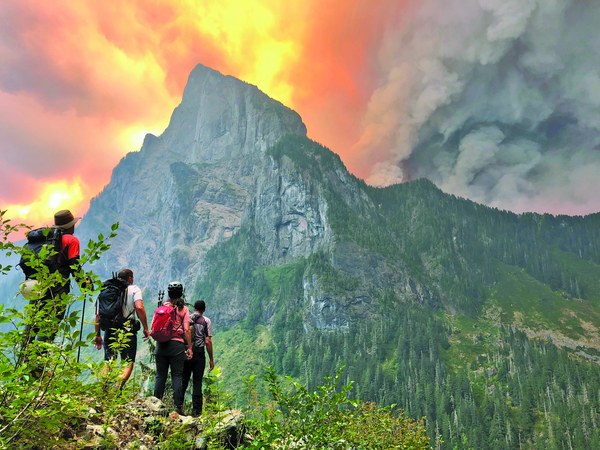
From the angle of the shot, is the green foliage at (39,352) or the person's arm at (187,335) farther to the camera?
the person's arm at (187,335)

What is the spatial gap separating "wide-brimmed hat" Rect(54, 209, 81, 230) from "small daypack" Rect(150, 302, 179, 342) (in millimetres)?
2890

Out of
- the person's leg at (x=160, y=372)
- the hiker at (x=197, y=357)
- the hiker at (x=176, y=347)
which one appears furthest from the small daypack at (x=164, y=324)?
the hiker at (x=197, y=357)

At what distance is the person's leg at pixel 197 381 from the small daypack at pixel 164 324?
4.36 feet

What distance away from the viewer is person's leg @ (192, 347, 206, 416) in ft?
32.5

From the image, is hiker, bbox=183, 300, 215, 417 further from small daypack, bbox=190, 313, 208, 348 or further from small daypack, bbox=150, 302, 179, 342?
small daypack, bbox=150, 302, 179, 342

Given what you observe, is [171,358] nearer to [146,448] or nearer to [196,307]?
[196,307]

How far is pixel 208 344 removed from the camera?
1059 cm

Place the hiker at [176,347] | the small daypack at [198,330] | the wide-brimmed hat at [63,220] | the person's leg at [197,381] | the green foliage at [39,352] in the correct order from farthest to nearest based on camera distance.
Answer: the small daypack at [198,330] → the person's leg at [197,381] → the hiker at [176,347] → the wide-brimmed hat at [63,220] → the green foliage at [39,352]

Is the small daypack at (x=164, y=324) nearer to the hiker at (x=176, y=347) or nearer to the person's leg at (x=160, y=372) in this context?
the hiker at (x=176, y=347)

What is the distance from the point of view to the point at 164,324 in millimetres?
9156

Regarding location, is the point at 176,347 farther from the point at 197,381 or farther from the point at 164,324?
the point at 197,381

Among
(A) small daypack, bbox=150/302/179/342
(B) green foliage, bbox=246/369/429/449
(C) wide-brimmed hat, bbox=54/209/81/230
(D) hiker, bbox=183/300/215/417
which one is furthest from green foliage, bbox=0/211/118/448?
(D) hiker, bbox=183/300/215/417

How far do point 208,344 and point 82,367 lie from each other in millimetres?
6655

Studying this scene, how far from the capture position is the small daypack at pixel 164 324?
29.8ft
